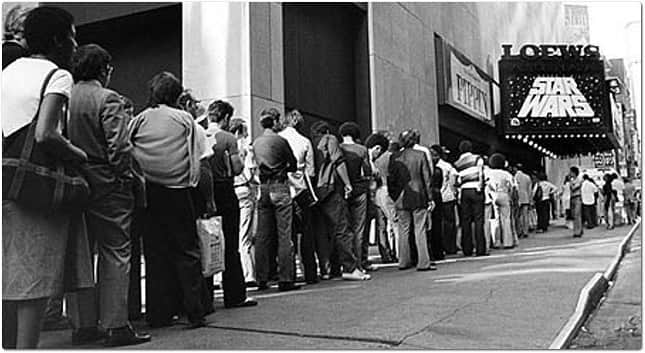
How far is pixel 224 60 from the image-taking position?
908 centimetres

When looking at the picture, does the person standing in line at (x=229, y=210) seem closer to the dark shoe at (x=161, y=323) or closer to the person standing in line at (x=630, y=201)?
the dark shoe at (x=161, y=323)

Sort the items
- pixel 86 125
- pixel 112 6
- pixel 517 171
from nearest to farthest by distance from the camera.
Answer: pixel 86 125 → pixel 112 6 → pixel 517 171

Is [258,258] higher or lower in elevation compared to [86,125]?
lower

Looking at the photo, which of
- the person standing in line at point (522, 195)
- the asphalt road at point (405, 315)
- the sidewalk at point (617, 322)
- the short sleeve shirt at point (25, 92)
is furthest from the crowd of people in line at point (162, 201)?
the person standing in line at point (522, 195)

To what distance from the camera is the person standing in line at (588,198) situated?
1485 centimetres

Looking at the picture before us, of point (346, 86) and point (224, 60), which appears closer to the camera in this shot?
point (224, 60)

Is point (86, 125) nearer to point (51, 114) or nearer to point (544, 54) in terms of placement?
point (51, 114)

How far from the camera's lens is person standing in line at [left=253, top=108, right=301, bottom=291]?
5812 millimetres

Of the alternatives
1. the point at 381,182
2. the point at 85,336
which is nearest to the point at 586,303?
the point at 85,336

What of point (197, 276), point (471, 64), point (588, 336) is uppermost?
point (471, 64)

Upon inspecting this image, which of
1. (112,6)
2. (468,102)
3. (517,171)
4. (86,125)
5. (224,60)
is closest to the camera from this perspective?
(86,125)

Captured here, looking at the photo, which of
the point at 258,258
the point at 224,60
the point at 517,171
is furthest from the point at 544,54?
the point at 258,258

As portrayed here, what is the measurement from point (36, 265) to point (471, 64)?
1813cm

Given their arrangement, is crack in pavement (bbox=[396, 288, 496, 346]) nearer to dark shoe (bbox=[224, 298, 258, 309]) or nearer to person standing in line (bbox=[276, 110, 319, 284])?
dark shoe (bbox=[224, 298, 258, 309])
